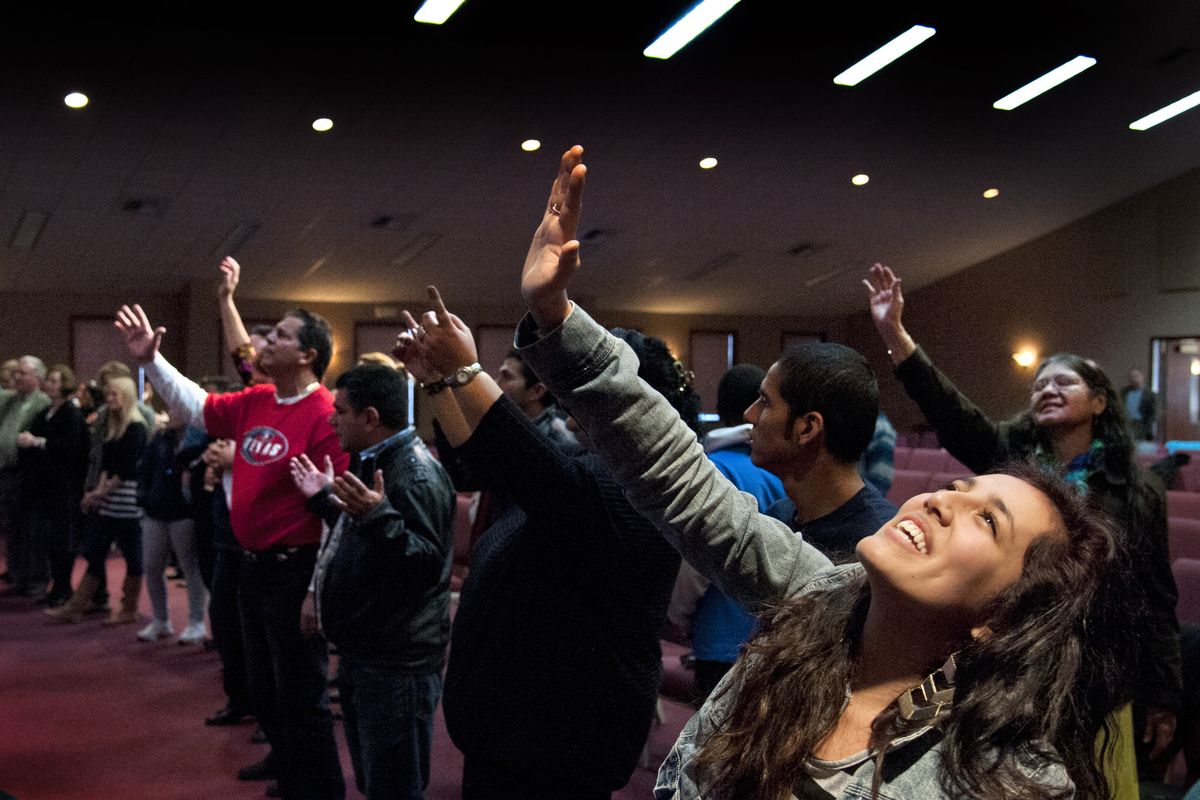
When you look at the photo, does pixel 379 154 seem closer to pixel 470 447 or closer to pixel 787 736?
pixel 470 447

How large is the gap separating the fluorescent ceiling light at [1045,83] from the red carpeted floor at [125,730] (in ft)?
23.7

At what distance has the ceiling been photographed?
779 cm

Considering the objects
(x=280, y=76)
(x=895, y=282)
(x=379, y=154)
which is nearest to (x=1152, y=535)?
(x=895, y=282)

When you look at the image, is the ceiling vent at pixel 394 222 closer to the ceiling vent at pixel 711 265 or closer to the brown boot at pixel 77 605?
the ceiling vent at pixel 711 265

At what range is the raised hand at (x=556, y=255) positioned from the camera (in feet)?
3.63

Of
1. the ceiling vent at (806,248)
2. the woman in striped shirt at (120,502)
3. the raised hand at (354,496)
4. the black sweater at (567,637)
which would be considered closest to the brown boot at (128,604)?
the woman in striped shirt at (120,502)

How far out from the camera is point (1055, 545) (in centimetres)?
105

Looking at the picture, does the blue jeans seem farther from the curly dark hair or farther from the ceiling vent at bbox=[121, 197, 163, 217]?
the ceiling vent at bbox=[121, 197, 163, 217]

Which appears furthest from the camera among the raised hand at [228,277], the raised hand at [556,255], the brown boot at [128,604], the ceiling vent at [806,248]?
the ceiling vent at [806,248]

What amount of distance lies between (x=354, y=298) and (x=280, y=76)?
290 inches

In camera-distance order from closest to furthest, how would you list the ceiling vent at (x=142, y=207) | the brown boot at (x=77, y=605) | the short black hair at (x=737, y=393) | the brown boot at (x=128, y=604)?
the short black hair at (x=737, y=393)
the brown boot at (x=128, y=604)
the brown boot at (x=77, y=605)
the ceiling vent at (x=142, y=207)

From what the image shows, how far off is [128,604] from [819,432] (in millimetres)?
5675

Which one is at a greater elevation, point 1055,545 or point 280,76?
point 280,76

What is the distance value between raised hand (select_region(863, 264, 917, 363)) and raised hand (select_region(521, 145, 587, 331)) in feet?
4.58
